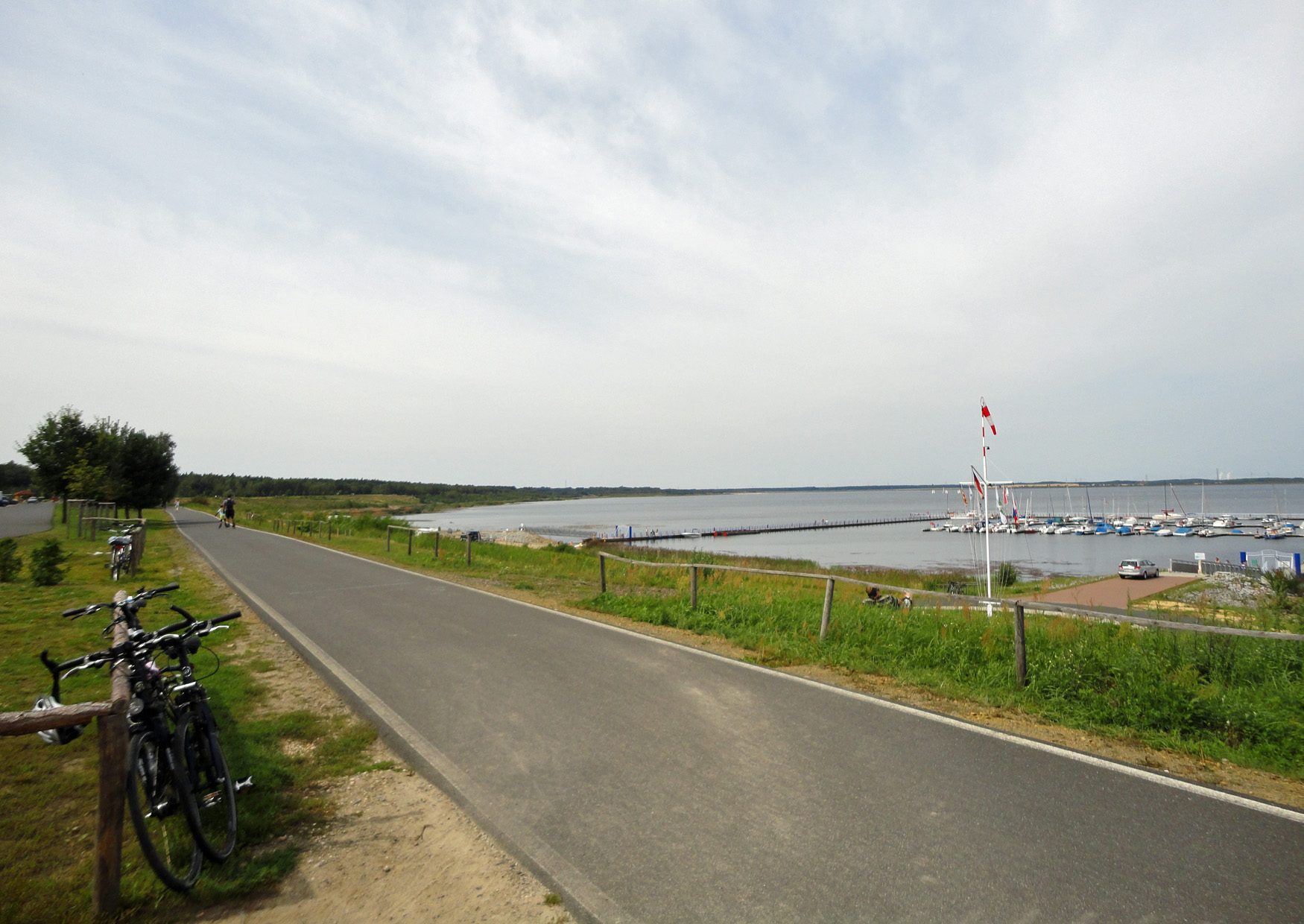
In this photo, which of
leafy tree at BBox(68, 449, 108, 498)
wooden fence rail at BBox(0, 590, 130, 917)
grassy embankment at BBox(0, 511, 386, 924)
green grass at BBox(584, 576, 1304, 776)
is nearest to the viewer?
wooden fence rail at BBox(0, 590, 130, 917)

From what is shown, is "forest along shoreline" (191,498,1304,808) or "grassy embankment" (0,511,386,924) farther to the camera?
"forest along shoreline" (191,498,1304,808)

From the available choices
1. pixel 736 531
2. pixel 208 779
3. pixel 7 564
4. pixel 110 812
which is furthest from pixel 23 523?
pixel 736 531

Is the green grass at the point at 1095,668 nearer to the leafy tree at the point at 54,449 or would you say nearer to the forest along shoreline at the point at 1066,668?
the forest along shoreline at the point at 1066,668

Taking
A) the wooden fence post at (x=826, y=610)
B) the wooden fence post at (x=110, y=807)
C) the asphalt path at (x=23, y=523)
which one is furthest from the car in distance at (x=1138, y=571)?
the asphalt path at (x=23, y=523)

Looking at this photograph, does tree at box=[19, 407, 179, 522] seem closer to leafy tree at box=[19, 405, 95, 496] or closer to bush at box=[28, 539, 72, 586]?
leafy tree at box=[19, 405, 95, 496]

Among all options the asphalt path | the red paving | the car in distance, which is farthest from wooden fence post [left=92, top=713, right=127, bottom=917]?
the car in distance

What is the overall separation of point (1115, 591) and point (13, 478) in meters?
142

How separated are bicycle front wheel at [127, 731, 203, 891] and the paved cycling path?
1.52 metres

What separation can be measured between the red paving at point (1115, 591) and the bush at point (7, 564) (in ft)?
86.5

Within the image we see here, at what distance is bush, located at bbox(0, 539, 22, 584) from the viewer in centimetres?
1355

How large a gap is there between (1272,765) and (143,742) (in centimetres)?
735

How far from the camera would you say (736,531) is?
9138cm

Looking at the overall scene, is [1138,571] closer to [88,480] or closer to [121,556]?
[121,556]

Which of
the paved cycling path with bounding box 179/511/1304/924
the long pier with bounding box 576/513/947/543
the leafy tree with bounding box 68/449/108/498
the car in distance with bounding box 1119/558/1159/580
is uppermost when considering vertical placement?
the leafy tree with bounding box 68/449/108/498
